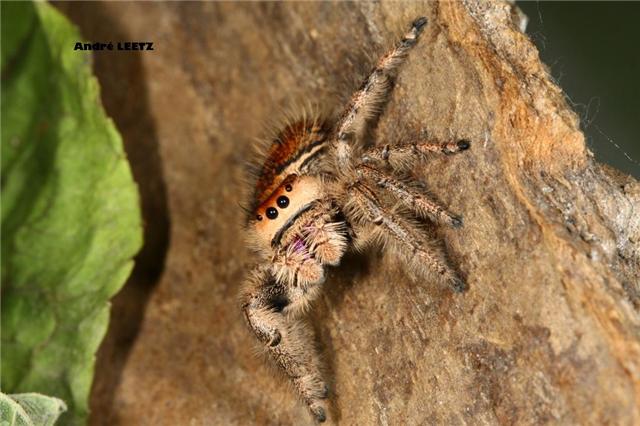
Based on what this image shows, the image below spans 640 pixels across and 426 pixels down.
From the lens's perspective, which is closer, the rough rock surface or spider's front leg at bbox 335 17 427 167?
the rough rock surface

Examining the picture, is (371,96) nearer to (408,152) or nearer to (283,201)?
(408,152)

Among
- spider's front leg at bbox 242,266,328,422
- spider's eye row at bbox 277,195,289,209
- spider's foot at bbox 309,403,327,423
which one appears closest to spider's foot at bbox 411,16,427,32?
spider's eye row at bbox 277,195,289,209

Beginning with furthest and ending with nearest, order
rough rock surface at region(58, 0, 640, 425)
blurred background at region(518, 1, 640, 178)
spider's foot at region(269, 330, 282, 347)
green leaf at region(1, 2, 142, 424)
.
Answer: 1. green leaf at region(1, 2, 142, 424)
2. spider's foot at region(269, 330, 282, 347)
3. blurred background at region(518, 1, 640, 178)
4. rough rock surface at region(58, 0, 640, 425)

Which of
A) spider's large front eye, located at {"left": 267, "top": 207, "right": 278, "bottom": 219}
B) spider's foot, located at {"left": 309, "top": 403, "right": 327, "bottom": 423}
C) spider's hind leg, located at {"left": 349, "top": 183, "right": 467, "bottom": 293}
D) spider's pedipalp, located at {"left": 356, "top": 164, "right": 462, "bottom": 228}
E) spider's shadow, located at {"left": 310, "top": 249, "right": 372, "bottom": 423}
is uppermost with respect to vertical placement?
spider's pedipalp, located at {"left": 356, "top": 164, "right": 462, "bottom": 228}

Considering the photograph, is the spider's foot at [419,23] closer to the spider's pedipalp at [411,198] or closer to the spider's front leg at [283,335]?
the spider's pedipalp at [411,198]

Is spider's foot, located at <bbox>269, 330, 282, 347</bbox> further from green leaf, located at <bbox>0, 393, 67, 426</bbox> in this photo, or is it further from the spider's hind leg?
green leaf, located at <bbox>0, 393, 67, 426</bbox>

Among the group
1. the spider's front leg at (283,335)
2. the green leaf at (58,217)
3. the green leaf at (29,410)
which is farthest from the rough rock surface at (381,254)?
the green leaf at (29,410)

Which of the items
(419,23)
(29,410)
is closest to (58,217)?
(29,410)

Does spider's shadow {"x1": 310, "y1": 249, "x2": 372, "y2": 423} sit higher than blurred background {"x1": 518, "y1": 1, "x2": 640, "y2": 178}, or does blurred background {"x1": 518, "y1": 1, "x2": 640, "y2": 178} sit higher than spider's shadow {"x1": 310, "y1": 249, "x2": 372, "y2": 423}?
blurred background {"x1": 518, "y1": 1, "x2": 640, "y2": 178}
